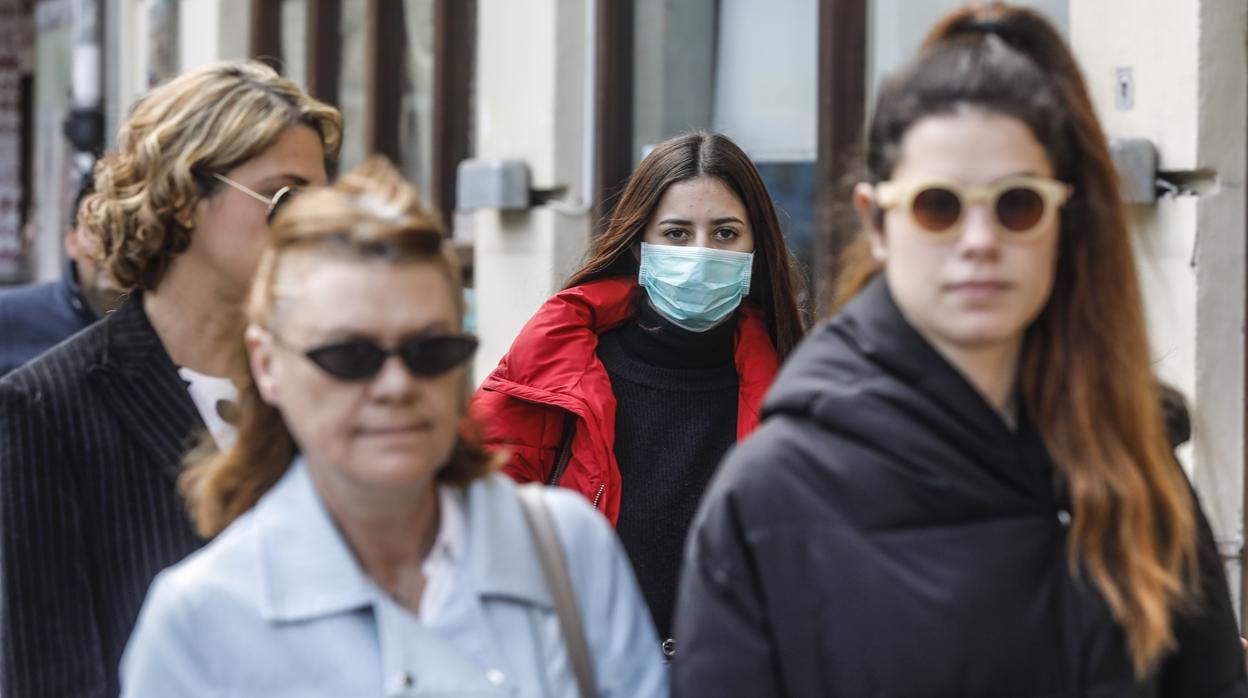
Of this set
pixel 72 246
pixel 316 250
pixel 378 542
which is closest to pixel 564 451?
pixel 378 542

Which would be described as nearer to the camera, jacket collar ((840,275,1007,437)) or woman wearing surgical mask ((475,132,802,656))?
jacket collar ((840,275,1007,437))

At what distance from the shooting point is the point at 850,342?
8.04 ft

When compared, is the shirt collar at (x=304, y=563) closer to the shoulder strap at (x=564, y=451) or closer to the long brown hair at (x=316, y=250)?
the long brown hair at (x=316, y=250)

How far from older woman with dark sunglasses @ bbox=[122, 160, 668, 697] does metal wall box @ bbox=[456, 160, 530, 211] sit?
5.43m

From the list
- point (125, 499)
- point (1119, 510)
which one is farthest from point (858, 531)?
point (125, 499)

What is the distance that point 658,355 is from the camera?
3.98 meters

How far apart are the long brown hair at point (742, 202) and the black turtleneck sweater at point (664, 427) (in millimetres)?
122

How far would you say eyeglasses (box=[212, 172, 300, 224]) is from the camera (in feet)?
10.9

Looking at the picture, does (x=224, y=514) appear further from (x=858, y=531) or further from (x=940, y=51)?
(x=940, y=51)

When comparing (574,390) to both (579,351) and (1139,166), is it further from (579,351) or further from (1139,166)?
(1139,166)

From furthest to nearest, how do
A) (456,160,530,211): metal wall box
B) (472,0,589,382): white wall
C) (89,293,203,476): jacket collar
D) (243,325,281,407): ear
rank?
(456,160,530,211): metal wall box < (472,0,589,382): white wall < (89,293,203,476): jacket collar < (243,325,281,407): ear

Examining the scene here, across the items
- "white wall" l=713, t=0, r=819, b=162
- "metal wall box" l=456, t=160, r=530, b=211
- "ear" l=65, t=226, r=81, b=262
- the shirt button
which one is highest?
"white wall" l=713, t=0, r=819, b=162

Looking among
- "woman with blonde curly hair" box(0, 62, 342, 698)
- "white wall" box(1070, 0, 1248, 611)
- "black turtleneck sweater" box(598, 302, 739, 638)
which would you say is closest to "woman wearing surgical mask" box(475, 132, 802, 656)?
"black turtleneck sweater" box(598, 302, 739, 638)

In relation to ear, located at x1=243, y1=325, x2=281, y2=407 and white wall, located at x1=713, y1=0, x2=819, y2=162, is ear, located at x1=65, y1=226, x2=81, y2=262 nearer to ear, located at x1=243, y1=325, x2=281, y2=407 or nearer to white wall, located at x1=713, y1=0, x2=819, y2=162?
white wall, located at x1=713, y1=0, x2=819, y2=162
